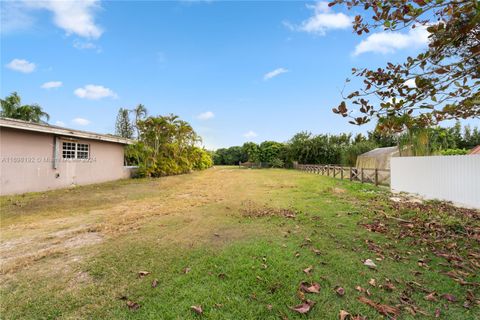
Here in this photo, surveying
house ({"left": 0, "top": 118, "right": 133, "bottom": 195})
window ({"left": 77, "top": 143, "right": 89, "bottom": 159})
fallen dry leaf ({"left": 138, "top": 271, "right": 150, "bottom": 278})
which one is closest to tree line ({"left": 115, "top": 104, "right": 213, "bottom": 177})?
house ({"left": 0, "top": 118, "right": 133, "bottom": 195})

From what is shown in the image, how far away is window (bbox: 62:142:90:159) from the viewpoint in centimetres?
1093

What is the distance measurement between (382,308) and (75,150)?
44.8 feet

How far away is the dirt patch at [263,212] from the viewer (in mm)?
5637

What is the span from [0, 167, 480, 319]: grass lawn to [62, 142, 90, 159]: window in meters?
6.02

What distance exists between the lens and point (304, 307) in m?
2.12

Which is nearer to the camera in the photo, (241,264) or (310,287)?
(310,287)

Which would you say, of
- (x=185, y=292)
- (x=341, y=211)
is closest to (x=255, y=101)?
(x=341, y=211)

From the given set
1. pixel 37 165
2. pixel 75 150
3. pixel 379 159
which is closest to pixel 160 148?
pixel 75 150

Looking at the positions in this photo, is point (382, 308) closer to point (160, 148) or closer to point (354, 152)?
point (160, 148)

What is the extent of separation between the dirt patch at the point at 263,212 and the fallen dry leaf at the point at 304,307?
3344 mm

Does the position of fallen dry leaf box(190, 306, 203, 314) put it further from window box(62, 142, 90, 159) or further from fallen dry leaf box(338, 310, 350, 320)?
window box(62, 142, 90, 159)

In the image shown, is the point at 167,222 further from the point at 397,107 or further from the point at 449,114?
the point at 449,114

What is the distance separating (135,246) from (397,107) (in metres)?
4.24

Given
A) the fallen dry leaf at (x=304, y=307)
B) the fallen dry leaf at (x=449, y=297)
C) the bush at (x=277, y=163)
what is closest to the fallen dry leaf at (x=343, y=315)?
the fallen dry leaf at (x=304, y=307)
